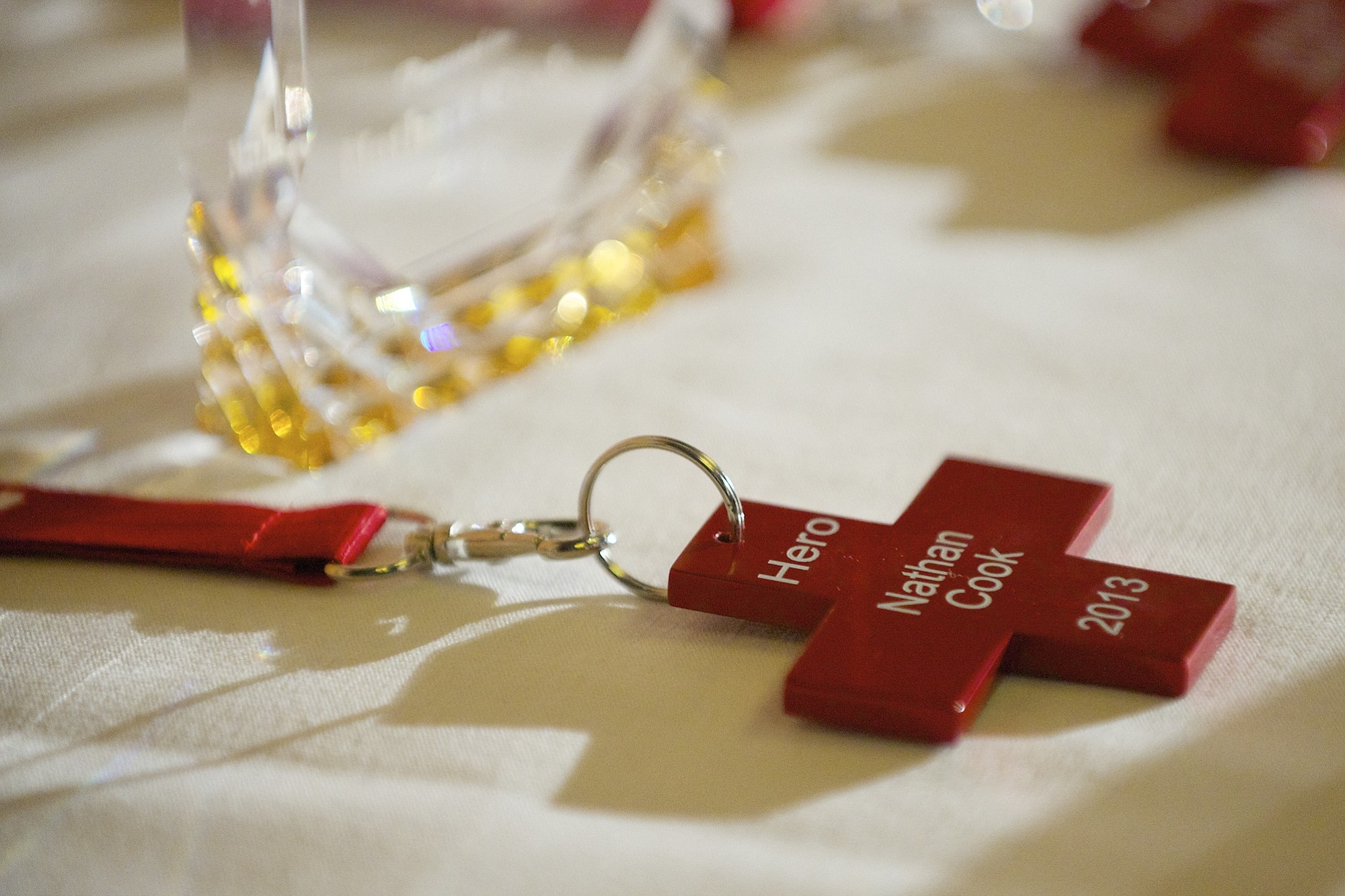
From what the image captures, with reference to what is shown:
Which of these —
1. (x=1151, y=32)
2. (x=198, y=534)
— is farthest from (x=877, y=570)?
(x=1151, y=32)

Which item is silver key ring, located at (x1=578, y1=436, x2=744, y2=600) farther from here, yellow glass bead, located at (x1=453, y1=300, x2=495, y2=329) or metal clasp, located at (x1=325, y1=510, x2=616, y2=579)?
yellow glass bead, located at (x1=453, y1=300, x2=495, y2=329)

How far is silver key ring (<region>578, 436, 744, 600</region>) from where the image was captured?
1.40ft

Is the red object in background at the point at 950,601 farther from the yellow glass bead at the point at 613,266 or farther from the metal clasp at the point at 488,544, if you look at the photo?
the yellow glass bead at the point at 613,266

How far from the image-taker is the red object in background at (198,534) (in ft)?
1.55

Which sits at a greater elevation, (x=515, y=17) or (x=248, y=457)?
(x=515, y=17)

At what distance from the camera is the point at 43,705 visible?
16.7 inches

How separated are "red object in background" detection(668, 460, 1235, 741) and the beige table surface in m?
0.01

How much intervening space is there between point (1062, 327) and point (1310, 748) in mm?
319

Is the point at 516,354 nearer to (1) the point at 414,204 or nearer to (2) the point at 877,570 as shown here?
(1) the point at 414,204

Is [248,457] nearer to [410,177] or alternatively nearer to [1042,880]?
[410,177]

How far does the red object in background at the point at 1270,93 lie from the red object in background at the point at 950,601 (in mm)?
438

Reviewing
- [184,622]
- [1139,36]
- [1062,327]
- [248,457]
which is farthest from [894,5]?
[184,622]

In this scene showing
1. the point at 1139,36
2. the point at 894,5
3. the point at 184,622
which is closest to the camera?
the point at 184,622

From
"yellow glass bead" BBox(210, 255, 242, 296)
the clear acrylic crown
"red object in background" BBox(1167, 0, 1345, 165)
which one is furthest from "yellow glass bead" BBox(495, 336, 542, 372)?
"red object in background" BBox(1167, 0, 1345, 165)
